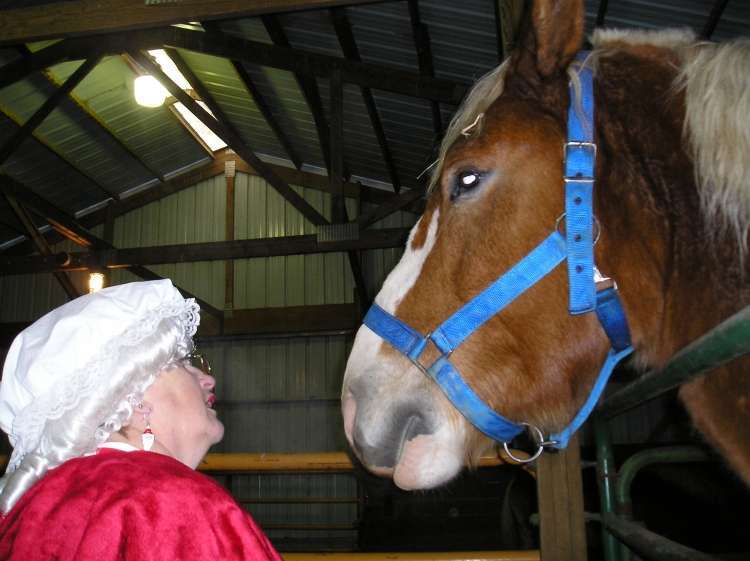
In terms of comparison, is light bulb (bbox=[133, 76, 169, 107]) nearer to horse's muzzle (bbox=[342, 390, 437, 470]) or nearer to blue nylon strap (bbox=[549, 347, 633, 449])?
horse's muzzle (bbox=[342, 390, 437, 470])

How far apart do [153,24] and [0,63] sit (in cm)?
573

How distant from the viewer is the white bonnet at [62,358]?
1.16 meters

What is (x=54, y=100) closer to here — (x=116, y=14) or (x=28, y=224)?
(x=28, y=224)

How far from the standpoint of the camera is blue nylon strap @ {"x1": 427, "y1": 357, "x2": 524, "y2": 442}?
1260 mm

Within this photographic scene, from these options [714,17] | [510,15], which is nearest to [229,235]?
[714,17]

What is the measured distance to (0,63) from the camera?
8156mm

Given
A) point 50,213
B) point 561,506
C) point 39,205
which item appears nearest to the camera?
point 561,506

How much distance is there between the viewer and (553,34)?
4.22 feet

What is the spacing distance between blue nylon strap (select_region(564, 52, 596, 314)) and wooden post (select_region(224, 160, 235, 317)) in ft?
38.6

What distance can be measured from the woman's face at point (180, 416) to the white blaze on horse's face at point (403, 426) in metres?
0.36

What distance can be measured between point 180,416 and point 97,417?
0.63 ft

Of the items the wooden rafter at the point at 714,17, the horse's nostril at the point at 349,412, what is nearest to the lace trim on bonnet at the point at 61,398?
the horse's nostril at the point at 349,412

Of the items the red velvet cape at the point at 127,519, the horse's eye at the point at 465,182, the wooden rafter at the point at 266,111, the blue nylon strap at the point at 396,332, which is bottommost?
the red velvet cape at the point at 127,519

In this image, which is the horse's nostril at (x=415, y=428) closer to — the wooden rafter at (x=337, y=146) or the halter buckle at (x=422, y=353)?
the halter buckle at (x=422, y=353)
